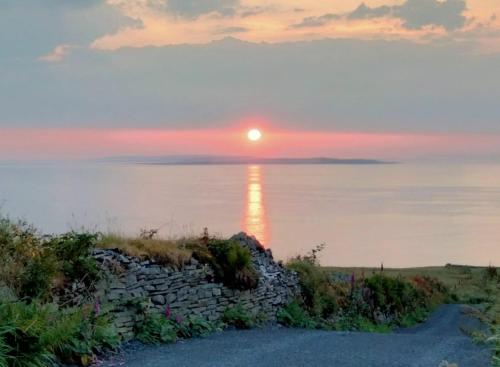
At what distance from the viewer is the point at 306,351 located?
11.1 meters

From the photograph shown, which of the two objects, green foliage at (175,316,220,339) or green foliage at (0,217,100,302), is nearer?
green foliage at (0,217,100,302)

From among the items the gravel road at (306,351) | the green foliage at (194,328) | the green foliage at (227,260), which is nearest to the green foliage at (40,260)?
the gravel road at (306,351)

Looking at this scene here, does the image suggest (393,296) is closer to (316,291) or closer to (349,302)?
(349,302)

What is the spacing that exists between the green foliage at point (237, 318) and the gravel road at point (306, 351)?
0.30 metres

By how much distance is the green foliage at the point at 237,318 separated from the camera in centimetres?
1359

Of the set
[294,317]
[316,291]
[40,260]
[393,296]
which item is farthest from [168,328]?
[393,296]

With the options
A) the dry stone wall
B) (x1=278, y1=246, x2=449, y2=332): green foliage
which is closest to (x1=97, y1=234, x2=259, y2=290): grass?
the dry stone wall

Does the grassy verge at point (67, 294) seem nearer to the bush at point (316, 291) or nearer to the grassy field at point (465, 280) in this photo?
the bush at point (316, 291)

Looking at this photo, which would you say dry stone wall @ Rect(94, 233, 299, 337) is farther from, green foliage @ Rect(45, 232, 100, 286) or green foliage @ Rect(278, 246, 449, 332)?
green foliage @ Rect(278, 246, 449, 332)

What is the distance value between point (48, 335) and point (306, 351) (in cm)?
414

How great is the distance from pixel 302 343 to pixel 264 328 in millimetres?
2134

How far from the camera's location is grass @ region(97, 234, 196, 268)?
40.8 feet

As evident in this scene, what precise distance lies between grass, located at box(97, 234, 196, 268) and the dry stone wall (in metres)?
0.14

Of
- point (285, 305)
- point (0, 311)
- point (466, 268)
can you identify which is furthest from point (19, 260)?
point (466, 268)
